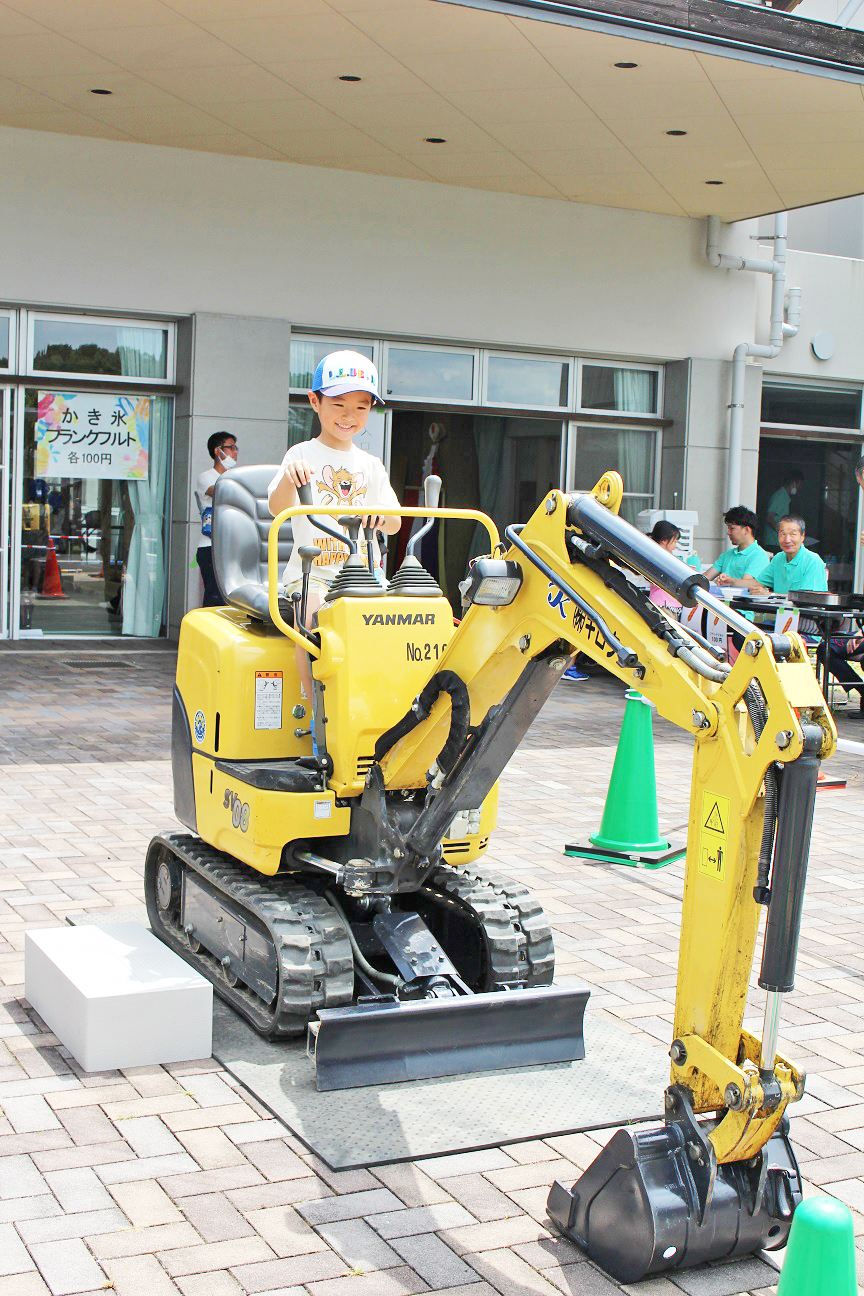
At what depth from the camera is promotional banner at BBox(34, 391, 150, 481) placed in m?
14.0

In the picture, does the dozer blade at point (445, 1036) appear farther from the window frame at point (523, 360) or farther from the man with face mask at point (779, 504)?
the man with face mask at point (779, 504)

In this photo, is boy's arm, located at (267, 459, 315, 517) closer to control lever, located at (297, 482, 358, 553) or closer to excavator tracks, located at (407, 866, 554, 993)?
control lever, located at (297, 482, 358, 553)

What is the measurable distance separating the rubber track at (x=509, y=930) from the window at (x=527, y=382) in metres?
11.5

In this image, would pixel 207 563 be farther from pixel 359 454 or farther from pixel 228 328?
pixel 359 454

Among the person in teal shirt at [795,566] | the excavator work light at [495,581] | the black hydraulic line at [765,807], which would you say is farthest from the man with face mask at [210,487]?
the black hydraulic line at [765,807]

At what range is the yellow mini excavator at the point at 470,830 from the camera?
10.2 ft

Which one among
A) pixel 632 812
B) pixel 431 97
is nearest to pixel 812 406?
pixel 431 97

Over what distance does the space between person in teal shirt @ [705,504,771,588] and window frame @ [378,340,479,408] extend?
3.87 m

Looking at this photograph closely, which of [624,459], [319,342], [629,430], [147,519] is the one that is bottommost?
[147,519]

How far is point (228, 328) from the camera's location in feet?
46.1

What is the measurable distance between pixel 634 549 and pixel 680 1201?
1500mm

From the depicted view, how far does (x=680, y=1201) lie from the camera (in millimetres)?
3189

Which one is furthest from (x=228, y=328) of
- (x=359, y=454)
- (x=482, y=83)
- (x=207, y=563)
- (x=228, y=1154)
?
(x=228, y=1154)

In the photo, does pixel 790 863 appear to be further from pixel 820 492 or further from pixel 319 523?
pixel 820 492
